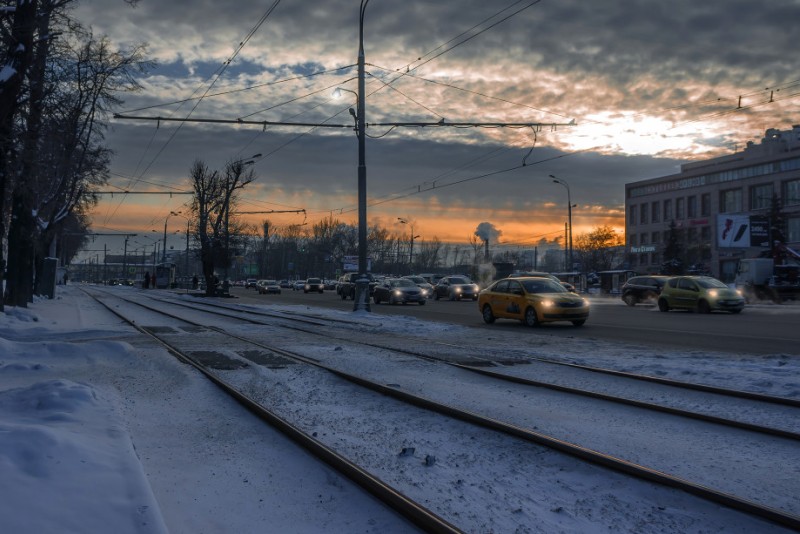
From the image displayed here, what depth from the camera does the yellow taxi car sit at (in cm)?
1964

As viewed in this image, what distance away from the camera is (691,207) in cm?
9388

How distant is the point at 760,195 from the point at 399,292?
6547 cm

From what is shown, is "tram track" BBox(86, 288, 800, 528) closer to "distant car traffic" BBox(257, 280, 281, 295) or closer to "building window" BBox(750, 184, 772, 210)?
"distant car traffic" BBox(257, 280, 281, 295)

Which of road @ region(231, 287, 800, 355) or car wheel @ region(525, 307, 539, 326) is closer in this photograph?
road @ region(231, 287, 800, 355)

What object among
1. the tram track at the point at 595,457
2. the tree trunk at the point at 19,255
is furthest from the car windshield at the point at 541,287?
the tree trunk at the point at 19,255

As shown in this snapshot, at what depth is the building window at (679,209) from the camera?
94.6 m

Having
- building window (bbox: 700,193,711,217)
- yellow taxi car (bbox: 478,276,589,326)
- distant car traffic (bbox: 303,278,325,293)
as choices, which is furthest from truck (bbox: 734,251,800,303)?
building window (bbox: 700,193,711,217)

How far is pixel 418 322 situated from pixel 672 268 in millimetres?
58425

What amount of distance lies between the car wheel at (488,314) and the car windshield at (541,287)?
61.5 inches

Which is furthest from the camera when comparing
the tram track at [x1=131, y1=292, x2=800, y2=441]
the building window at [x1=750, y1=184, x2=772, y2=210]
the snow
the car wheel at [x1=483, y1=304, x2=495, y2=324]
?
the building window at [x1=750, y1=184, x2=772, y2=210]

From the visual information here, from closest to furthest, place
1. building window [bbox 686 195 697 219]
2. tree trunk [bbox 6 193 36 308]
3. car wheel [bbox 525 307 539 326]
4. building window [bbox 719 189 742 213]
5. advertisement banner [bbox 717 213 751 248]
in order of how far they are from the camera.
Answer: car wheel [bbox 525 307 539 326] < tree trunk [bbox 6 193 36 308] < advertisement banner [bbox 717 213 751 248] < building window [bbox 719 189 742 213] < building window [bbox 686 195 697 219]

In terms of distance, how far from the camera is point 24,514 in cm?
362

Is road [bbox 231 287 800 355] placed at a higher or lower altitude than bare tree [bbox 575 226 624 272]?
lower

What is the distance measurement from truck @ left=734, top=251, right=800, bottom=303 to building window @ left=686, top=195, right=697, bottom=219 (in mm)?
54526
